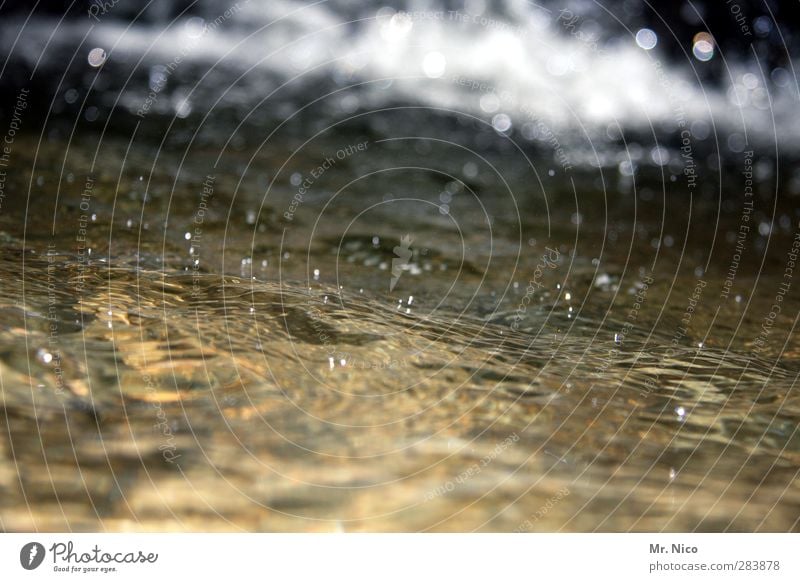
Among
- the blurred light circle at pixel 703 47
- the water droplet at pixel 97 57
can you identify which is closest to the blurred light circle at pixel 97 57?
the water droplet at pixel 97 57

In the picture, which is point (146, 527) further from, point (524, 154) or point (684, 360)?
point (524, 154)

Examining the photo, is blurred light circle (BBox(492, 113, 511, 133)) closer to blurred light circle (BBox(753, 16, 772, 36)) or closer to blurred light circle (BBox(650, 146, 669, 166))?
blurred light circle (BBox(650, 146, 669, 166))

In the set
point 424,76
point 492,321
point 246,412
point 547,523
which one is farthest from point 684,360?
point 424,76

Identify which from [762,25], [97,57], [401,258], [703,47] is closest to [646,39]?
[703,47]

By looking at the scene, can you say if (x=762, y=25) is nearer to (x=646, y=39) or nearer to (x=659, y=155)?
(x=646, y=39)

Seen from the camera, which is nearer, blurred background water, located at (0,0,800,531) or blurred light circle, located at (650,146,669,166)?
blurred background water, located at (0,0,800,531)
